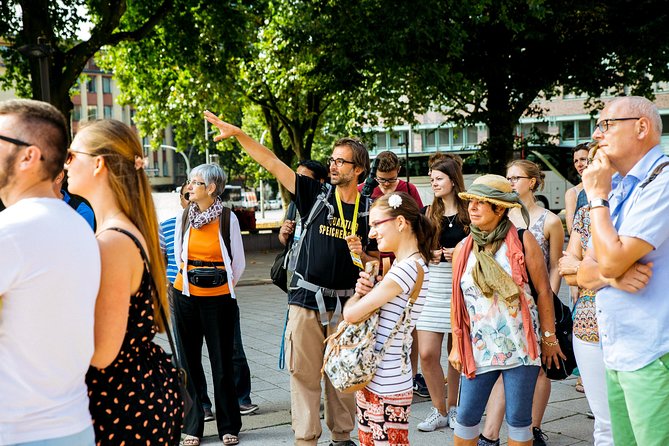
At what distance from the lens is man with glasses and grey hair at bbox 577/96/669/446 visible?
277 centimetres

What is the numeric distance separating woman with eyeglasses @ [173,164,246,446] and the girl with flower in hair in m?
1.75

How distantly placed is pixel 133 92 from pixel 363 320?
23375 millimetres

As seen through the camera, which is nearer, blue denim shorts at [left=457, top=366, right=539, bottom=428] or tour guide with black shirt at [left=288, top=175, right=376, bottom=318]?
blue denim shorts at [left=457, top=366, right=539, bottom=428]

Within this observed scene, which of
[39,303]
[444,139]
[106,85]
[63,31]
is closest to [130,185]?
[39,303]

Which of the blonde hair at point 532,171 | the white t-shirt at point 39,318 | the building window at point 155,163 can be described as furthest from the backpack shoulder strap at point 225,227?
the building window at point 155,163

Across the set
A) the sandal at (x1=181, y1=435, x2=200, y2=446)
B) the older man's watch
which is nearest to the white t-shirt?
the older man's watch

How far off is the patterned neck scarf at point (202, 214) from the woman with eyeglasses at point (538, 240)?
222cm

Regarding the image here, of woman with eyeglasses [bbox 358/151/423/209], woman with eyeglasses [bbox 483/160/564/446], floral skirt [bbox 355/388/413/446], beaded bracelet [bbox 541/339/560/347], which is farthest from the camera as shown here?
woman with eyeglasses [bbox 358/151/423/209]

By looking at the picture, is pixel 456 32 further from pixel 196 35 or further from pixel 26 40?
pixel 26 40

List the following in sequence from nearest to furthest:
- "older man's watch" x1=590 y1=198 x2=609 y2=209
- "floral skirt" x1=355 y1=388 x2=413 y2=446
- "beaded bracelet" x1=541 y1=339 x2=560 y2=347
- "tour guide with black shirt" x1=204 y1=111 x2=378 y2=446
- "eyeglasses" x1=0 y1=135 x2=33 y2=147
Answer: "eyeglasses" x1=0 y1=135 x2=33 y2=147 < "older man's watch" x1=590 y1=198 x2=609 y2=209 < "floral skirt" x1=355 y1=388 x2=413 y2=446 < "beaded bracelet" x1=541 y1=339 x2=560 y2=347 < "tour guide with black shirt" x1=204 y1=111 x2=378 y2=446

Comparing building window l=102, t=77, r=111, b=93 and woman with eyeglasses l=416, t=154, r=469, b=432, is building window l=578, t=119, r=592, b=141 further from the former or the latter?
woman with eyeglasses l=416, t=154, r=469, b=432

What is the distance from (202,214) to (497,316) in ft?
8.06

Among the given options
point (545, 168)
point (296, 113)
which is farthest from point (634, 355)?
point (545, 168)

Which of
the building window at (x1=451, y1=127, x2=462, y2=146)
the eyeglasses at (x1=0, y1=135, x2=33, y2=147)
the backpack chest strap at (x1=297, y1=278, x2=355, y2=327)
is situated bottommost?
the backpack chest strap at (x1=297, y1=278, x2=355, y2=327)
